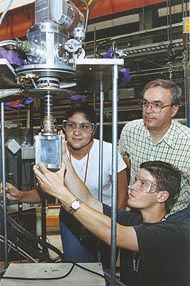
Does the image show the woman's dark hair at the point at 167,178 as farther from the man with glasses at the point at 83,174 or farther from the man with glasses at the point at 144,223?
the man with glasses at the point at 83,174

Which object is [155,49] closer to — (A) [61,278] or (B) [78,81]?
(B) [78,81]

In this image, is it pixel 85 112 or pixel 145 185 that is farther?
pixel 85 112

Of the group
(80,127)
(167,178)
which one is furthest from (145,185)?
(80,127)

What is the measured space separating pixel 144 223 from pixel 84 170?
42cm

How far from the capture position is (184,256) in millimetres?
1086

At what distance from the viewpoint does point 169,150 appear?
4.85 feet

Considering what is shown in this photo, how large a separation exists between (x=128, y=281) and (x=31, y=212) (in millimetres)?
1629

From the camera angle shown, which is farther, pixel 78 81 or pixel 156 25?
pixel 156 25

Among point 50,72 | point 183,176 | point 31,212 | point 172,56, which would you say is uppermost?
point 172,56

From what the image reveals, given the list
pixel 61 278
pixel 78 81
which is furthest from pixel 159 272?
pixel 78 81

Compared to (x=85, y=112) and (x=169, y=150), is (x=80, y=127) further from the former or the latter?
(x=169, y=150)

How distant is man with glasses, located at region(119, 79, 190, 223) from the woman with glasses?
15 cm

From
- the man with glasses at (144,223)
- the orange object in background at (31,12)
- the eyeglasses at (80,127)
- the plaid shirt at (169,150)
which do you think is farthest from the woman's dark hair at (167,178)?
the orange object in background at (31,12)

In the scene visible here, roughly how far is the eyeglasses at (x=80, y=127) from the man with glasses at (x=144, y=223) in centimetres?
35
